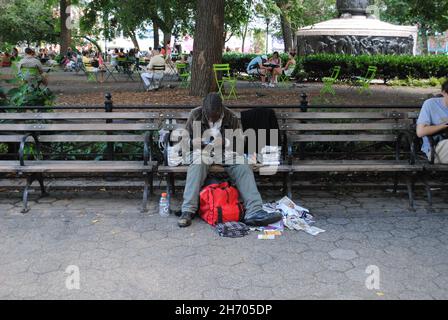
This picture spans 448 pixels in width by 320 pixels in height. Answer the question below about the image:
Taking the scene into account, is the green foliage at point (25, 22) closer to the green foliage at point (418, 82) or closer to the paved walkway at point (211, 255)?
the green foliage at point (418, 82)

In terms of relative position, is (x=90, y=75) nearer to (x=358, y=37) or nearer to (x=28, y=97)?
(x=358, y=37)

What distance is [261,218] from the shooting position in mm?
5125

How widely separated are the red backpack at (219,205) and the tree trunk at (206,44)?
6776mm

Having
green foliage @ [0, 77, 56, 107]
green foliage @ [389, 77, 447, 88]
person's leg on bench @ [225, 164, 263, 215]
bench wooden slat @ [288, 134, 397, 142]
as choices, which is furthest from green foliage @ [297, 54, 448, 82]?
person's leg on bench @ [225, 164, 263, 215]

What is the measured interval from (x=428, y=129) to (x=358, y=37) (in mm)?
17610

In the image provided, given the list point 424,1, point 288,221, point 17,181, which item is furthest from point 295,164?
point 424,1

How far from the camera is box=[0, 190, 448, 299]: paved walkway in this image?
152 inches

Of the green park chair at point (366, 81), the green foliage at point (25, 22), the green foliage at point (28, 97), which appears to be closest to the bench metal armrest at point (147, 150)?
the green foliage at point (28, 97)

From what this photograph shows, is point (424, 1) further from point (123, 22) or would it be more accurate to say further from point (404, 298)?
point (404, 298)

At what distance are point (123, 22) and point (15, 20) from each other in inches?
1969

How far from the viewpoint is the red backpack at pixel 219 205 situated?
520 cm

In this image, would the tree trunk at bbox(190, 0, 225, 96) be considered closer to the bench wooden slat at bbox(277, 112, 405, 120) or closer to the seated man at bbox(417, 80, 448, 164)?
the bench wooden slat at bbox(277, 112, 405, 120)

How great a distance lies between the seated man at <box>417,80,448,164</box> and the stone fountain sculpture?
17217mm

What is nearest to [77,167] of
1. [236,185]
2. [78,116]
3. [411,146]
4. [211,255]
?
[78,116]
